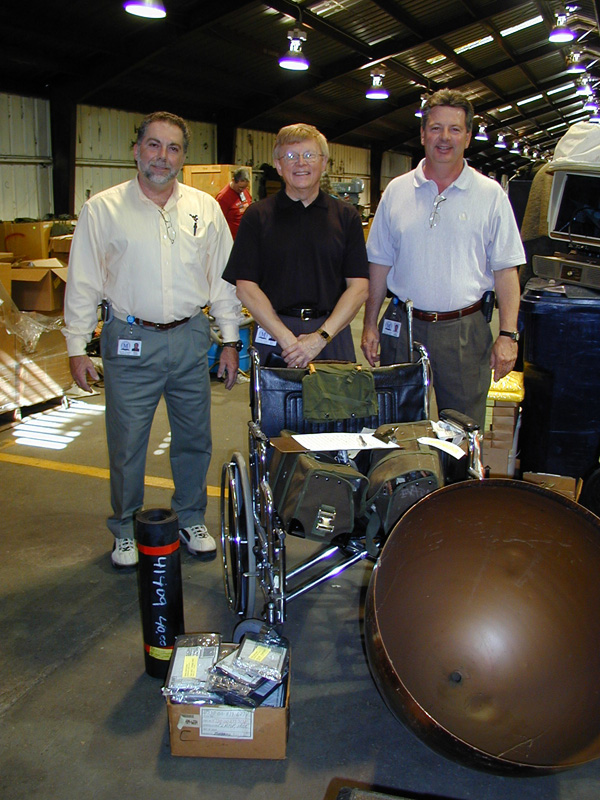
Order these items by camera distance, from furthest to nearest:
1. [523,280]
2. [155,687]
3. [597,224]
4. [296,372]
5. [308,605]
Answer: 1. [523,280]
2. [597,224]
3. [308,605]
4. [296,372]
5. [155,687]

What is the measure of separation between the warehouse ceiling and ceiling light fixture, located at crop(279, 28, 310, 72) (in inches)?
16.3

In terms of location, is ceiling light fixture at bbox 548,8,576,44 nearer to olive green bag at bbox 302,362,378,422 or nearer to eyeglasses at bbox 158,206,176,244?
eyeglasses at bbox 158,206,176,244

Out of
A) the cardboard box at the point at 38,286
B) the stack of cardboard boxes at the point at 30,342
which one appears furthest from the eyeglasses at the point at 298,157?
the cardboard box at the point at 38,286

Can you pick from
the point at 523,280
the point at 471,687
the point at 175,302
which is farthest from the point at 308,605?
the point at 523,280

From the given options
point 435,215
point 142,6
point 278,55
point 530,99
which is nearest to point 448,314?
point 435,215

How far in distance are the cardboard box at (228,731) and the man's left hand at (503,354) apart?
160 centimetres

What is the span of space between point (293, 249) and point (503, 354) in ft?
3.17

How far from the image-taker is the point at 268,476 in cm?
221

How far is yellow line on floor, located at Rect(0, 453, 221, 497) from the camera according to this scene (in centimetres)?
388

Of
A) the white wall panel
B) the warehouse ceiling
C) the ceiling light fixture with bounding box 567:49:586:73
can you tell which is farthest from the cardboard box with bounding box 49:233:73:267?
the ceiling light fixture with bounding box 567:49:586:73

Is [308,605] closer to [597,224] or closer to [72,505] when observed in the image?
[72,505]

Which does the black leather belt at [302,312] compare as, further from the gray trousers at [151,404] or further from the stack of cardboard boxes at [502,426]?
the stack of cardboard boxes at [502,426]

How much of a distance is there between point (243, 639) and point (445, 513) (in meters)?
0.73

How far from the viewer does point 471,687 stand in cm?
187
